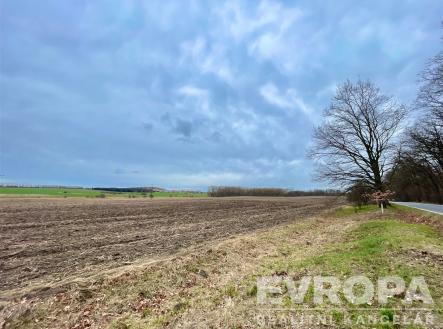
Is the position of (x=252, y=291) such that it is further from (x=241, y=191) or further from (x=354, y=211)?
(x=241, y=191)

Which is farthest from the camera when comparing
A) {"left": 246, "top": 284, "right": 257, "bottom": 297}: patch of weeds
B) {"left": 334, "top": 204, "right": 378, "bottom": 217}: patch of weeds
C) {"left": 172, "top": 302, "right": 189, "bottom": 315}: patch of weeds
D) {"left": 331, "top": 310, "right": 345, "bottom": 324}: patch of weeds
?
{"left": 334, "top": 204, "right": 378, "bottom": 217}: patch of weeds

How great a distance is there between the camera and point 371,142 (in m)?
42.0

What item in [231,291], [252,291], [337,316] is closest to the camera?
[337,316]

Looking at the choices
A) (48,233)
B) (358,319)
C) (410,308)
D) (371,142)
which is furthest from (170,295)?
(371,142)

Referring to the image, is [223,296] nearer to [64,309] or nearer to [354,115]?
[64,309]

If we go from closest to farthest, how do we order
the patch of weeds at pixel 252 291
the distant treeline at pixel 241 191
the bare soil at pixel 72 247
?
the patch of weeds at pixel 252 291
the bare soil at pixel 72 247
the distant treeline at pixel 241 191

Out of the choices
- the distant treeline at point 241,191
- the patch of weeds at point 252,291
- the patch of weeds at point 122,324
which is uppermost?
the distant treeline at point 241,191

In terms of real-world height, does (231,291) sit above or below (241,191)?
below

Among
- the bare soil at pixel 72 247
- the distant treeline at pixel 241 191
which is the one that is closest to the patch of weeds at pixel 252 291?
the bare soil at pixel 72 247

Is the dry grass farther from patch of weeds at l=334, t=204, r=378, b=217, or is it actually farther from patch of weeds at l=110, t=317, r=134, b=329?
patch of weeds at l=334, t=204, r=378, b=217

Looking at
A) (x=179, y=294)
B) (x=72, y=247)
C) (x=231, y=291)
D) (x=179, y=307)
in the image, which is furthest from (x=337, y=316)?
(x=72, y=247)

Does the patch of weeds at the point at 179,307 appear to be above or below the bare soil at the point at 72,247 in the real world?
below

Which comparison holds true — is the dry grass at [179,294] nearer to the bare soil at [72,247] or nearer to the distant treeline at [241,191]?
the bare soil at [72,247]

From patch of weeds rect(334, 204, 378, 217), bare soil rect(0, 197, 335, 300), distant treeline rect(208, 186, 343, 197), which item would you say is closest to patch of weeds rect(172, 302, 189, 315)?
bare soil rect(0, 197, 335, 300)
